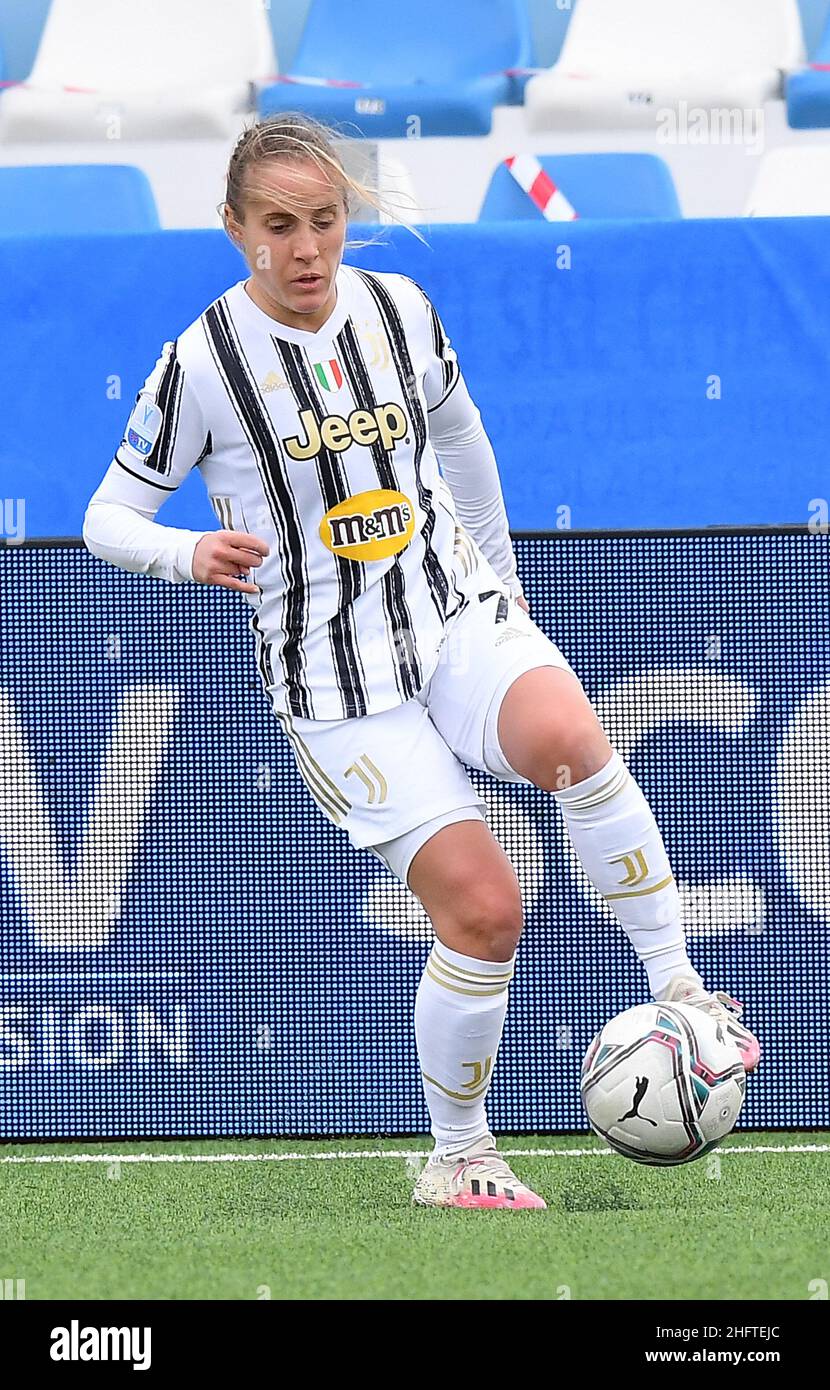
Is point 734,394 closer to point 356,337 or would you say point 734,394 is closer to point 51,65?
point 356,337

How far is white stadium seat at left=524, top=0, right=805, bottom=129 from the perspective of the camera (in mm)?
6699

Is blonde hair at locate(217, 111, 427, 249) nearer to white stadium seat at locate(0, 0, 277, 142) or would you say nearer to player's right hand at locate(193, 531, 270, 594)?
player's right hand at locate(193, 531, 270, 594)

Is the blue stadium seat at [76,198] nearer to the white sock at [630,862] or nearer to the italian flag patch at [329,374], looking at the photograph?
the italian flag patch at [329,374]

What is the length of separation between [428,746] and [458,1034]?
1.49ft

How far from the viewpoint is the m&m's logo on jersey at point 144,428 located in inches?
108

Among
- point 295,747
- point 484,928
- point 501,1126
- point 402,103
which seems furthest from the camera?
point 402,103

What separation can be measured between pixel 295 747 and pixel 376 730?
180 millimetres

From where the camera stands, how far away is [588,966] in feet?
11.5

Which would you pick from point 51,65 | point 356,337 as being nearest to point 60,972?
point 356,337

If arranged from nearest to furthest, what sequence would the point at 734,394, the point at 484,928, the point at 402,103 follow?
the point at 484,928, the point at 734,394, the point at 402,103

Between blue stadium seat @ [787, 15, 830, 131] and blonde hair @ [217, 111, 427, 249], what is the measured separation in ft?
14.7

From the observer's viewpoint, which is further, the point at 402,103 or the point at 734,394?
the point at 402,103

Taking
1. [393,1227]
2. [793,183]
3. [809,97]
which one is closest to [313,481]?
[393,1227]

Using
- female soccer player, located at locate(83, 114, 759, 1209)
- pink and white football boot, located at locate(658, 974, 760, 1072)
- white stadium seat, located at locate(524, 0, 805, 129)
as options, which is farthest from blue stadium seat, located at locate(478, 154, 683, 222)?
pink and white football boot, located at locate(658, 974, 760, 1072)
